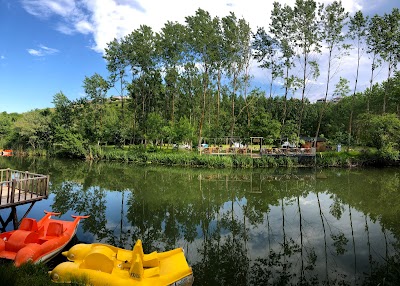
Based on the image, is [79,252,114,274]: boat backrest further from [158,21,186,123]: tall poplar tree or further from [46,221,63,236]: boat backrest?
[158,21,186,123]: tall poplar tree

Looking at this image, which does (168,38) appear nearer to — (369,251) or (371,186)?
(371,186)

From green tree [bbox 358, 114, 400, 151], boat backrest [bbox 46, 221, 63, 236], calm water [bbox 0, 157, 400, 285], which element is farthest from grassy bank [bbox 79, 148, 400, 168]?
boat backrest [bbox 46, 221, 63, 236]

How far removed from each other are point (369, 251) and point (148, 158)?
102ft

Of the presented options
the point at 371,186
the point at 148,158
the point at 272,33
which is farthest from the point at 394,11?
the point at 148,158

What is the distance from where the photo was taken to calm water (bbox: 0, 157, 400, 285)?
8.46 meters

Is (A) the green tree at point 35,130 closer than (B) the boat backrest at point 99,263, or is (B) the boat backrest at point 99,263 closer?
(B) the boat backrest at point 99,263

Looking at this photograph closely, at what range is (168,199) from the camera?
17.3 m

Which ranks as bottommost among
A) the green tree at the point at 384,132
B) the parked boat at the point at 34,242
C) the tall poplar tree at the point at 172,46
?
the parked boat at the point at 34,242

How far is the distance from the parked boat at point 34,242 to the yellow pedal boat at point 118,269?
1065 mm

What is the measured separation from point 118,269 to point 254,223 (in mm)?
7746

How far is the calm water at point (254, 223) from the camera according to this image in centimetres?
846

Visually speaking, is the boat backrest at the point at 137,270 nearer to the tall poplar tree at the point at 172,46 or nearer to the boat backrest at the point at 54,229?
the boat backrest at the point at 54,229

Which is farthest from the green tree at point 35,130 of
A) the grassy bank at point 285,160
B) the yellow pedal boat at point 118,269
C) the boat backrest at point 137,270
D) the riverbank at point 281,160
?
the boat backrest at point 137,270

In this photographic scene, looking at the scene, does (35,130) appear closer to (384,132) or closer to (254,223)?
(254,223)
